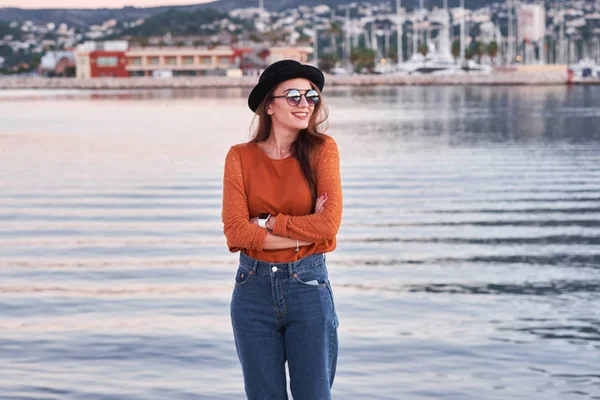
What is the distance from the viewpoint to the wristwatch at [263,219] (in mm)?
5703

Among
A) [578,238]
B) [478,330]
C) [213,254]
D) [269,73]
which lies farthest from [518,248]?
[269,73]

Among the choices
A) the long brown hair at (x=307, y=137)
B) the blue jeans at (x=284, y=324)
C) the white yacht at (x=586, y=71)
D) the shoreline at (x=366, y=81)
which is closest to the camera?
the blue jeans at (x=284, y=324)

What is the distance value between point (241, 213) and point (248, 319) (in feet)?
1.62

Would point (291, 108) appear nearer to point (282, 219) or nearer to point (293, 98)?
point (293, 98)

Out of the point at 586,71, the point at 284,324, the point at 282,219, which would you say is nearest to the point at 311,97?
the point at 282,219

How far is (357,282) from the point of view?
14547mm

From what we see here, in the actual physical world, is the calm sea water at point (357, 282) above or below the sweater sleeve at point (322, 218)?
below

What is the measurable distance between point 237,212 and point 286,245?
281 millimetres

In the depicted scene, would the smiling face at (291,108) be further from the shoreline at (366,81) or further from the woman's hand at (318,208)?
the shoreline at (366,81)

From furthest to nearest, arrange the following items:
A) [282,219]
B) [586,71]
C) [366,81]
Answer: [366,81]
[586,71]
[282,219]

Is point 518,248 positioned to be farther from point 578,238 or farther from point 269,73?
point 269,73

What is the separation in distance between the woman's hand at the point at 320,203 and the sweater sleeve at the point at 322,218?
0.02m

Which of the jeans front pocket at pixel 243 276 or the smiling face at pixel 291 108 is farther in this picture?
the smiling face at pixel 291 108

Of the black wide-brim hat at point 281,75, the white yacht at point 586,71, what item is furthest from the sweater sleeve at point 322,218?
the white yacht at point 586,71
